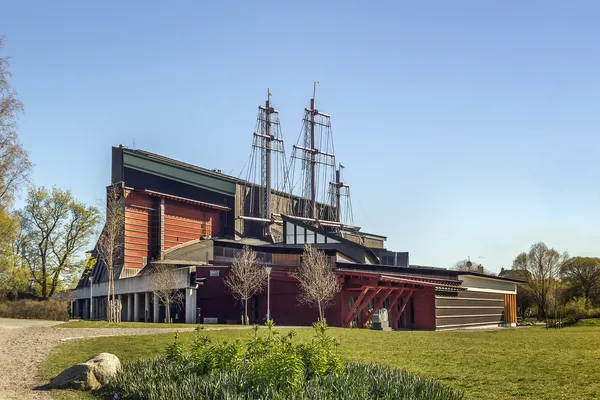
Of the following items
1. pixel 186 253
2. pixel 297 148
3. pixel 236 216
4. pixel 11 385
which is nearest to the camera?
pixel 11 385

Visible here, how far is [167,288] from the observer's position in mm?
50312

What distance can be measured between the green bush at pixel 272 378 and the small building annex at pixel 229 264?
101 ft

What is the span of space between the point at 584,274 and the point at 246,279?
42476 mm

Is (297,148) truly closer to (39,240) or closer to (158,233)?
(158,233)

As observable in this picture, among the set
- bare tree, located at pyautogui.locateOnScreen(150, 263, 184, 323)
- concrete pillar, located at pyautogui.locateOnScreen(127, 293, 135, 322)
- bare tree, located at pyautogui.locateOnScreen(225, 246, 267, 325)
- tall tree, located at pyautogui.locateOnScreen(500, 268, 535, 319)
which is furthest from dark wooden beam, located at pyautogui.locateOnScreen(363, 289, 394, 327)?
tall tree, located at pyautogui.locateOnScreen(500, 268, 535, 319)

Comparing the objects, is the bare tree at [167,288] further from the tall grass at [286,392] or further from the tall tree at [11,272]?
the tall grass at [286,392]

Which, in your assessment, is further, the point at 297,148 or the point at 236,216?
the point at 297,148

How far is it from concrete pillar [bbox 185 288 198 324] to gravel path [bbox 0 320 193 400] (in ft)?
65.1

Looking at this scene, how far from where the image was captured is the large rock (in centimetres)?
1482

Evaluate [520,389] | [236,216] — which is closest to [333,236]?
[236,216]

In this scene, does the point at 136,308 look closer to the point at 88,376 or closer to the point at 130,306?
the point at 130,306

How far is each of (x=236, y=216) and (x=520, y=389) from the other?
69.2 m

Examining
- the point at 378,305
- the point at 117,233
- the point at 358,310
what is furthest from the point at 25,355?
the point at 117,233

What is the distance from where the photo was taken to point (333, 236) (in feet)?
206
